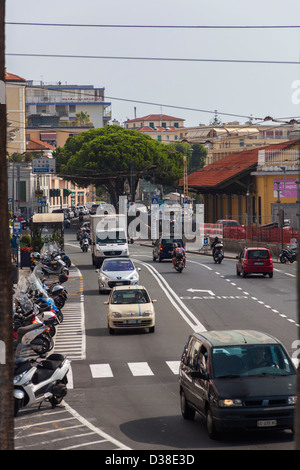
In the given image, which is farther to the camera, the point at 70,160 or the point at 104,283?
the point at 70,160

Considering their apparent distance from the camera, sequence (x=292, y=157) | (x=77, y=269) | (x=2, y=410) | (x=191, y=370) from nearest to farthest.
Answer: (x=2, y=410)
(x=191, y=370)
(x=77, y=269)
(x=292, y=157)

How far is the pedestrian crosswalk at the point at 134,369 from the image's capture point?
2084cm

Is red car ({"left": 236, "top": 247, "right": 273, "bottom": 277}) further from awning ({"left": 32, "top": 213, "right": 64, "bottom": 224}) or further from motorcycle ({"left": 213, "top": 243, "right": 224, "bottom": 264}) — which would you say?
awning ({"left": 32, "top": 213, "right": 64, "bottom": 224})

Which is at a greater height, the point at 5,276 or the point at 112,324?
the point at 5,276

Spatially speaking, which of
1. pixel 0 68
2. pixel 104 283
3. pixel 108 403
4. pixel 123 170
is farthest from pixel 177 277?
pixel 123 170

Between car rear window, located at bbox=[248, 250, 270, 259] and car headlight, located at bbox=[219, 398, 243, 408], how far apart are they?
99.4 ft

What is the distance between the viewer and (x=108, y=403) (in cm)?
1730

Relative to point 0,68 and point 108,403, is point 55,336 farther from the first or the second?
point 0,68

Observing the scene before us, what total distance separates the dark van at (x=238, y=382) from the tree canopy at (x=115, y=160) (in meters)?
86.4

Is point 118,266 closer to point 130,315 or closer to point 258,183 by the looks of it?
point 130,315

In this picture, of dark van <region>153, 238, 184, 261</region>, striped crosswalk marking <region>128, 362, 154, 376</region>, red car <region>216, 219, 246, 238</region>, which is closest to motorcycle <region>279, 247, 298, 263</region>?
dark van <region>153, 238, 184, 261</region>

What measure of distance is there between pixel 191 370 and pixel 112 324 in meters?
12.3

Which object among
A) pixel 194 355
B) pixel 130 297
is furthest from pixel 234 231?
pixel 194 355

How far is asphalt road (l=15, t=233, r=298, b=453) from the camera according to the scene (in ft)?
45.5
